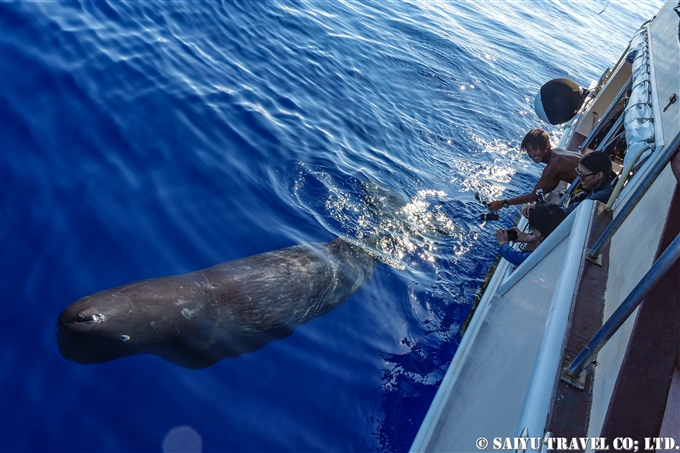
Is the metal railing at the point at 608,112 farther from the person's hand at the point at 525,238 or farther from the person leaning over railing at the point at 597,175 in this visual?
the person's hand at the point at 525,238

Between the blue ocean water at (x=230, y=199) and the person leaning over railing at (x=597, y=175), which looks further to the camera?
the person leaning over railing at (x=597, y=175)

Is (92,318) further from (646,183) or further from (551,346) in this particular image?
(646,183)

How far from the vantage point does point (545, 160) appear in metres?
7.22

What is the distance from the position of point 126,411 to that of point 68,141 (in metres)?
3.88

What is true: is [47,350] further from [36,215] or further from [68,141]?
[68,141]

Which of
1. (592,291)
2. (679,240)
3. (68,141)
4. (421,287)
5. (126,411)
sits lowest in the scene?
(126,411)

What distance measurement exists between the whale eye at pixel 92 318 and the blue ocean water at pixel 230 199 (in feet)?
1.60

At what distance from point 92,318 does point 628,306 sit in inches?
163

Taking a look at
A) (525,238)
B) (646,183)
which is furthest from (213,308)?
(646,183)

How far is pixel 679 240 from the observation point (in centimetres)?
188

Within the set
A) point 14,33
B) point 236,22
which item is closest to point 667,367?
point 14,33

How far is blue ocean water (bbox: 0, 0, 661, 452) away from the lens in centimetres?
445

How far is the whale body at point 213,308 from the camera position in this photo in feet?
14.1

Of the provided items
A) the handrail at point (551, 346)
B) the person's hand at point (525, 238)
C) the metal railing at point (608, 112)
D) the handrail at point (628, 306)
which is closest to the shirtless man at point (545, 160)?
the person's hand at point (525, 238)
